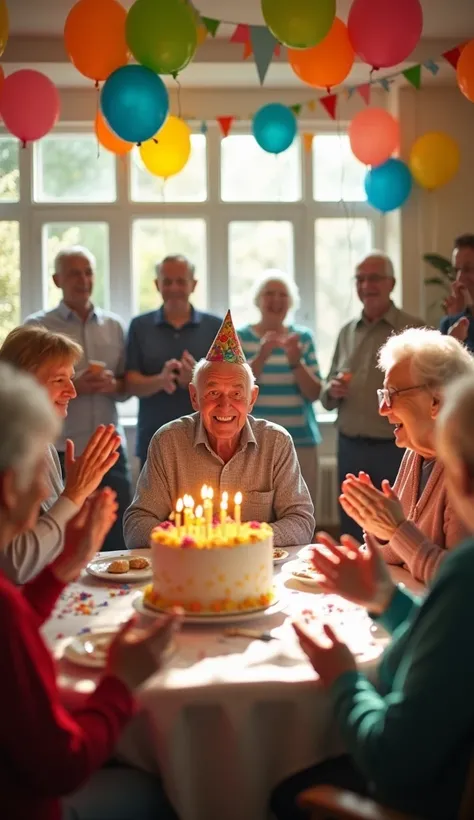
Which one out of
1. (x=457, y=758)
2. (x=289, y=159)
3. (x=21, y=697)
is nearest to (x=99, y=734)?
(x=21, y=697)

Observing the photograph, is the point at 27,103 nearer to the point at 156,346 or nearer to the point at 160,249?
the point at 156,346

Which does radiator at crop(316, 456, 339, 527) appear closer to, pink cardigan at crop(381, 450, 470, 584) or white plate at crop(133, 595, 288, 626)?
pink cardigan at crop(381, 450, 470, 584)

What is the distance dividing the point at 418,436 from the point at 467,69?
2.34 m

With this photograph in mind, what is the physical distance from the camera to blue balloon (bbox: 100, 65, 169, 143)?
12.8ft

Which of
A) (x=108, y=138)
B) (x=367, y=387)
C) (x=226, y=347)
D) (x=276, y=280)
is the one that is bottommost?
(x=367, y=387)

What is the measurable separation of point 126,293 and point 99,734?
4746 millimetres

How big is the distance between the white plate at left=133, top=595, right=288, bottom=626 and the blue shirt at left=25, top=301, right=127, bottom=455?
267 centimetres

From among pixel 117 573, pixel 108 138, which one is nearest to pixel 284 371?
pixel 108 138

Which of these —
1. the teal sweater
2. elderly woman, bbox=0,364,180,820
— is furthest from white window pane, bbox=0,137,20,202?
the teal sweater

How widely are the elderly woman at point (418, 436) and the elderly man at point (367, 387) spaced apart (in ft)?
6.42

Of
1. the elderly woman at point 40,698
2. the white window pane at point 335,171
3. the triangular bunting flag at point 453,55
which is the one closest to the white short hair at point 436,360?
the elderly woman at point 40,698

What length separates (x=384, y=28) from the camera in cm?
387

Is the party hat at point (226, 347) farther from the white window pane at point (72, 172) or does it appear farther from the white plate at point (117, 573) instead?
the white window pane at point (72, 172)

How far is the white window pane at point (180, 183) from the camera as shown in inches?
236
